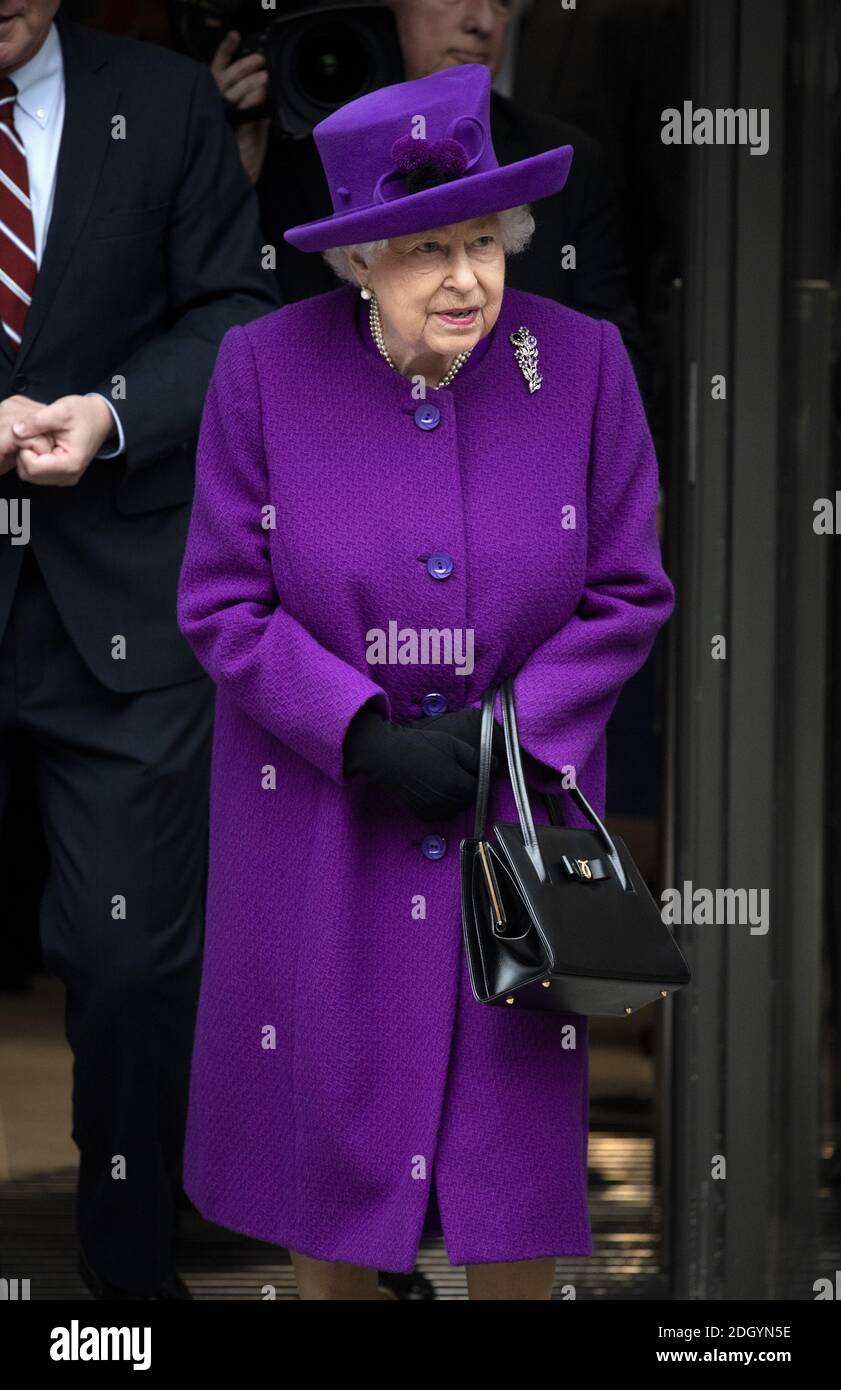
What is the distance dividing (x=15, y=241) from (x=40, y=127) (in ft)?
0.62

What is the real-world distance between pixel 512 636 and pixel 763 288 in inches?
40.7

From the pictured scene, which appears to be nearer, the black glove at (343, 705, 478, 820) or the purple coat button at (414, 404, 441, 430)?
the black glove at (343, 705, 478, 820)

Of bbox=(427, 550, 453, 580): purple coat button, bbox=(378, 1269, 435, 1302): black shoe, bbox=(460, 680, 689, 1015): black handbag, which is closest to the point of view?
bbox=(460, 680, 689, 1015): black handbag

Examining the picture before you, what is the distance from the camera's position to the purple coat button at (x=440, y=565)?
314 cm

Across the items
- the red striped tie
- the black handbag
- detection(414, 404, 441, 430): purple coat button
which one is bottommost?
the black handbag

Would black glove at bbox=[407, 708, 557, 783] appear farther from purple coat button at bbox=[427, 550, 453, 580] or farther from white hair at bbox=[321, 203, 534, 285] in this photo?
white hair at bbox=[321, 203, 534, 285]

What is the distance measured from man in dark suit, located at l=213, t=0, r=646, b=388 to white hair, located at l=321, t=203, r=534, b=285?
76 centimetres

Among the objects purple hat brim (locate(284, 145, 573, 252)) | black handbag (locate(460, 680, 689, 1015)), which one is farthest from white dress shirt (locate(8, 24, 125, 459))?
black handbag (locate(460, 680, 689, 1015))

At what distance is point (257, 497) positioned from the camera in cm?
321

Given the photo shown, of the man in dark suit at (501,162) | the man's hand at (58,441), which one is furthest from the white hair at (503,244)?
the man in dark suit at (501,162)

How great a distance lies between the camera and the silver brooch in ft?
10.6

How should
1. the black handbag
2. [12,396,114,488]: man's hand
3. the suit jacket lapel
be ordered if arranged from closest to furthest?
the black handbag < [12,396,114,488]: man's hand < the suit jacket lapel
